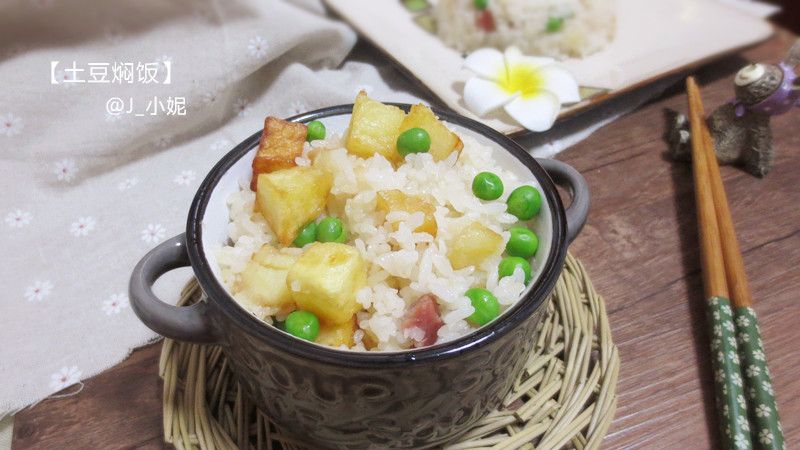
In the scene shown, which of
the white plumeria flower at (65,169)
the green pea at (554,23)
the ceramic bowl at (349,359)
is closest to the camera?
the ceramic bowl at (349,359)

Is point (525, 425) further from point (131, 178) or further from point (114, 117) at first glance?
point (114, 117)

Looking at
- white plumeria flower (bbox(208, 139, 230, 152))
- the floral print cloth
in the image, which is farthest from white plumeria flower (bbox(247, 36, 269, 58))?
white plumeria flower (bbox(208, 139, 230, 152))

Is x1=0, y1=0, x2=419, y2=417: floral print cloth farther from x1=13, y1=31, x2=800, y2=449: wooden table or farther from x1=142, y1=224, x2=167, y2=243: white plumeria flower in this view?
x1=13, y1=31, x2=800, y2=449: wooden table

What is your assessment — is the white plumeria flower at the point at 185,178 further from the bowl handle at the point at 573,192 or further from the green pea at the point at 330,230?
the bowl handle at the point at 573,192

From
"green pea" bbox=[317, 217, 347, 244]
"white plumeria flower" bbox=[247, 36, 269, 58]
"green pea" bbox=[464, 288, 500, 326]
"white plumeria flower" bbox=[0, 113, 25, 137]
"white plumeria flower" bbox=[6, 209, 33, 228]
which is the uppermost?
"green pea" bbox=[317, 217, 347, 244]

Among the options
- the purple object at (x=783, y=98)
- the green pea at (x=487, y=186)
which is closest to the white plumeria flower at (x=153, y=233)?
the green pea at (x=487, y=186)

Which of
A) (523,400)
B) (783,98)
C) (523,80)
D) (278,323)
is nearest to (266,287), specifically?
(278,323)

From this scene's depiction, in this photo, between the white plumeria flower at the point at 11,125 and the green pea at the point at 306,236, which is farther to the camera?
the white plumeria flower at the point at 11,125

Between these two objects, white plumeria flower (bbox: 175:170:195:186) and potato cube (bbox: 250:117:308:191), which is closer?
potato cube (bbox: 250:117:308:191)
